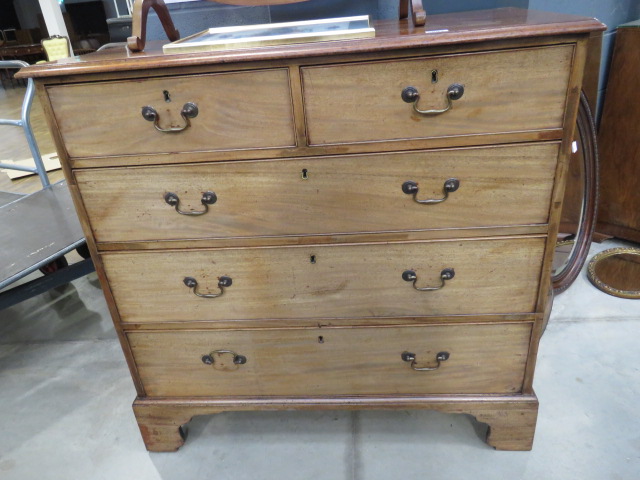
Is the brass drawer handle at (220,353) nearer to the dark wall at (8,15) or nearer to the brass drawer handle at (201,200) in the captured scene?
the brass drawer handle at (201,200)

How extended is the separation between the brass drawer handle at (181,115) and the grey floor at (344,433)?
995mm

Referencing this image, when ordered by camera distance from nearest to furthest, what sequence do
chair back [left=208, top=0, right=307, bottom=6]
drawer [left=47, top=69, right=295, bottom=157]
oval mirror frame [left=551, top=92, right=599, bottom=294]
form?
drawer [left=47, top=69, right=295, bottom=157] < chair back [left=208, top=0, right=307, bottom=6] < oval mirror frame [left=551, top=92, right=599, bottom=294]

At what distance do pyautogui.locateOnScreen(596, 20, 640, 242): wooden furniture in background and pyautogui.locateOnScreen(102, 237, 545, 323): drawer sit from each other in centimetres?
129

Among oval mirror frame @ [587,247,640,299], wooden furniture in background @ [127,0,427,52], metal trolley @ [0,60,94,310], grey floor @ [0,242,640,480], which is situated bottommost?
grey floor @ [0,242,640,480]

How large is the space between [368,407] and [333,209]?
0.62 meters

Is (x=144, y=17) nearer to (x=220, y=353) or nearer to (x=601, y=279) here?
(x=220, y=353)

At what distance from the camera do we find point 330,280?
1.22 m

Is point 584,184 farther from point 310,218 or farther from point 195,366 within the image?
point 195,366

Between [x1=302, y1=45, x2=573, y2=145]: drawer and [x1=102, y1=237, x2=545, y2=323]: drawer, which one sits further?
[x1=102, y1=237, x2=545, y2=323]: drawer

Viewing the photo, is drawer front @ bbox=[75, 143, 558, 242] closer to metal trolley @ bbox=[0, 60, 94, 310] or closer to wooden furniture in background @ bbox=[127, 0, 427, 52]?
wooden furniture in background @ bbox=[127, 0, 427, 52]

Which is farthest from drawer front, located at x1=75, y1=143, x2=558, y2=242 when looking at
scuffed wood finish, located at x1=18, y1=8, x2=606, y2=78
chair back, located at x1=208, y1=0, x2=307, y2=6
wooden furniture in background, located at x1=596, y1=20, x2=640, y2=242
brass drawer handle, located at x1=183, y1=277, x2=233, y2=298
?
wooden furniture in background, located at x1=596, y1=20, x2=640, y2=242

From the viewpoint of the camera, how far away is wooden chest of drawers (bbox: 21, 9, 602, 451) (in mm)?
968

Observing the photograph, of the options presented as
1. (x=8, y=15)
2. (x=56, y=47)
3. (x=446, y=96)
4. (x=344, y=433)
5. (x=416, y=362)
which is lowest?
(x=344, y=433)

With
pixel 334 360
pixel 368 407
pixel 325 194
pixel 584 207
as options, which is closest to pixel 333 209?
pixel 325 194
